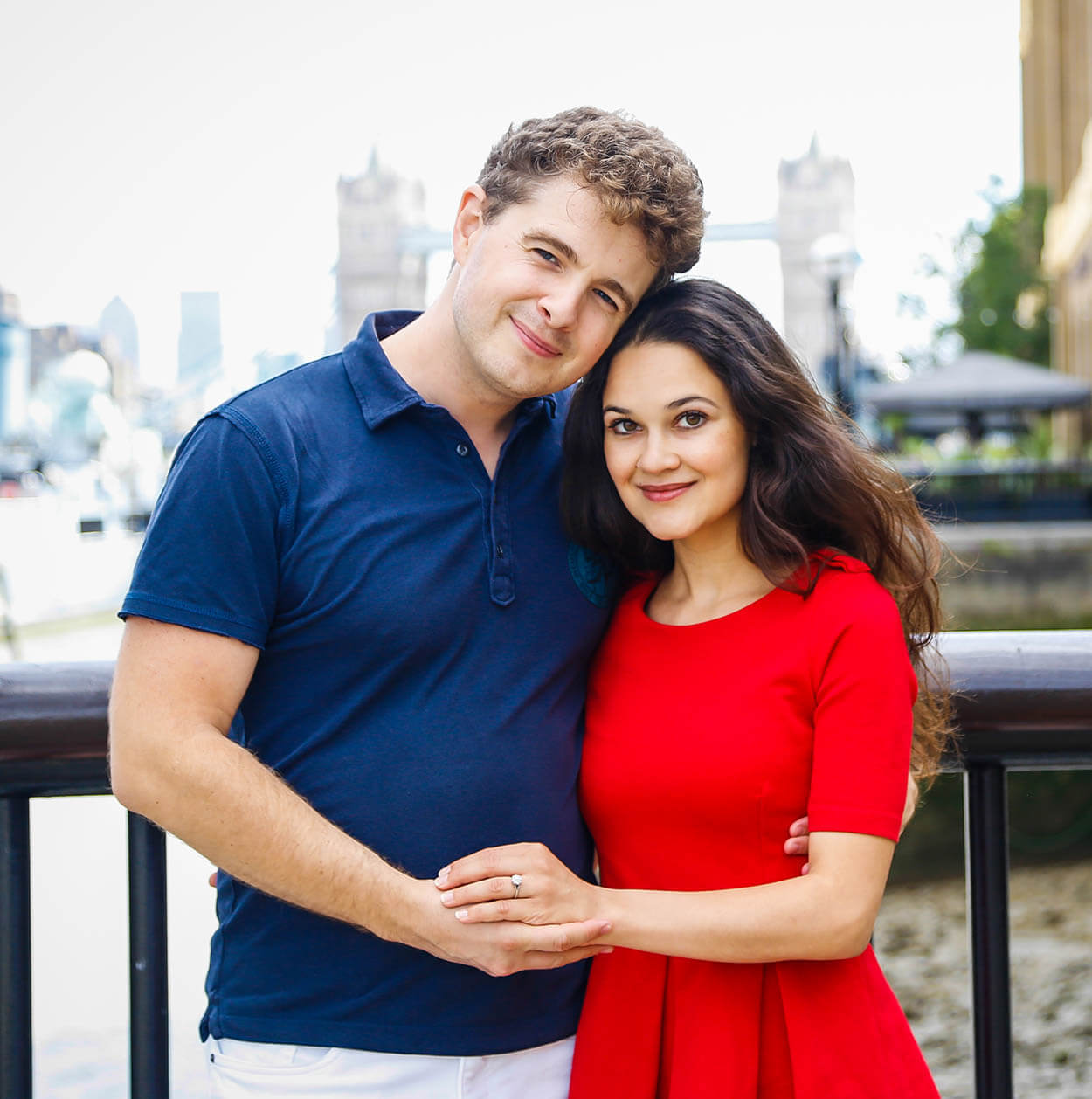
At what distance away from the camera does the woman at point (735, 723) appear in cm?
175

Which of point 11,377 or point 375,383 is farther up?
point 11,377

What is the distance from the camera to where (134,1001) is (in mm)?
1658

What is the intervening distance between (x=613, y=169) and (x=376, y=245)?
85092 mm

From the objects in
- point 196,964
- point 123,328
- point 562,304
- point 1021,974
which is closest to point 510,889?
point 562,304

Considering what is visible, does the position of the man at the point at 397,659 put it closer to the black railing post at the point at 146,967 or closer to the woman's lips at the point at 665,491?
the black railing post at the point at 146,967

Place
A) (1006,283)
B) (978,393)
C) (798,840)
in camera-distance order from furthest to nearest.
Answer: (1006,283) < (978,393) < (798,840)

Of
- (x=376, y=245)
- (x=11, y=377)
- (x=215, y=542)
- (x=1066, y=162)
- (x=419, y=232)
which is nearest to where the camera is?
(x=215, y=542)

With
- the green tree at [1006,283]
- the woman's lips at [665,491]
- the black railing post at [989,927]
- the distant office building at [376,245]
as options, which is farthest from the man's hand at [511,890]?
the distant office building at [376,245]

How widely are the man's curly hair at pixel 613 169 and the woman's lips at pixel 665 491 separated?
398mm

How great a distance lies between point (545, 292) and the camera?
6.69 feet

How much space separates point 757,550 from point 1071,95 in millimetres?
48908

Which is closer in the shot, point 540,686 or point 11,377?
point 540,686

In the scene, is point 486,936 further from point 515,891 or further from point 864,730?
point 864,730

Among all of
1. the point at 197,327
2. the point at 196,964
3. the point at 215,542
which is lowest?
the point at 196,964
